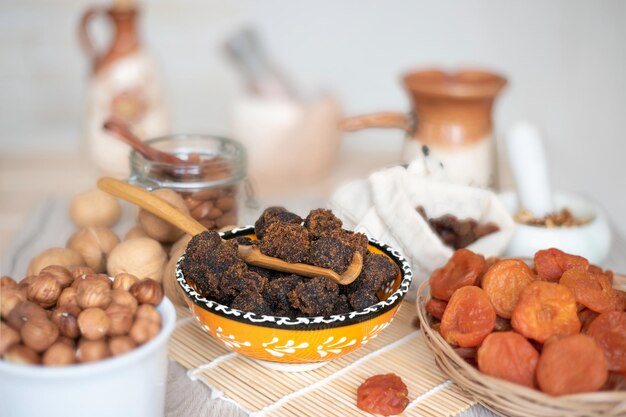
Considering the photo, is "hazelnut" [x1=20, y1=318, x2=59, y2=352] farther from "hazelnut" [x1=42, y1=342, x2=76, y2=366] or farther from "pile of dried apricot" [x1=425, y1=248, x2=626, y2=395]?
"pile of dried apricot" [x1=425, y1=248, x2=626, y2=395]

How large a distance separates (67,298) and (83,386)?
83mm

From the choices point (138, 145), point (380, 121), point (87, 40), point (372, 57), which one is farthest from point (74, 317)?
point (372, 57)

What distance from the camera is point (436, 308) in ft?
2.13

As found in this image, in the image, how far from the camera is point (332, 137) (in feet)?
4.07

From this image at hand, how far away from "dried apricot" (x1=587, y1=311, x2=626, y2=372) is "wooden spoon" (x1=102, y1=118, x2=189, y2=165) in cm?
48

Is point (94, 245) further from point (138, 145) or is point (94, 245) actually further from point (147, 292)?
point (147, 292)

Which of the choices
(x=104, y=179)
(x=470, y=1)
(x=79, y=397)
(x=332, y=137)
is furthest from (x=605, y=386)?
(x=470, y=1)

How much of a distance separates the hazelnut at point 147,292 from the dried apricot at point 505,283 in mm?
293

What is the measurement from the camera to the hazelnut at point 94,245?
773mm

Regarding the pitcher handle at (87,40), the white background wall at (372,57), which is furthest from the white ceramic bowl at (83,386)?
the white background wall at (372,57)

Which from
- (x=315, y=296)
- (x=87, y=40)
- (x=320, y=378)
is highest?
(x=87, y=40)

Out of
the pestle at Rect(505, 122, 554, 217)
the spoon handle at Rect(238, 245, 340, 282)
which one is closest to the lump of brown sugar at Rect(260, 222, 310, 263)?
the spoon handle at Rect(238, 245, 340, 282)

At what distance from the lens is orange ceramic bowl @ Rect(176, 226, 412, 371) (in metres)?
0.56

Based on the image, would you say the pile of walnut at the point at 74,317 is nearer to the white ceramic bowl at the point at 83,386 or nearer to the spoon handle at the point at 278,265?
the white ceramic bowl at the point at 83,386
